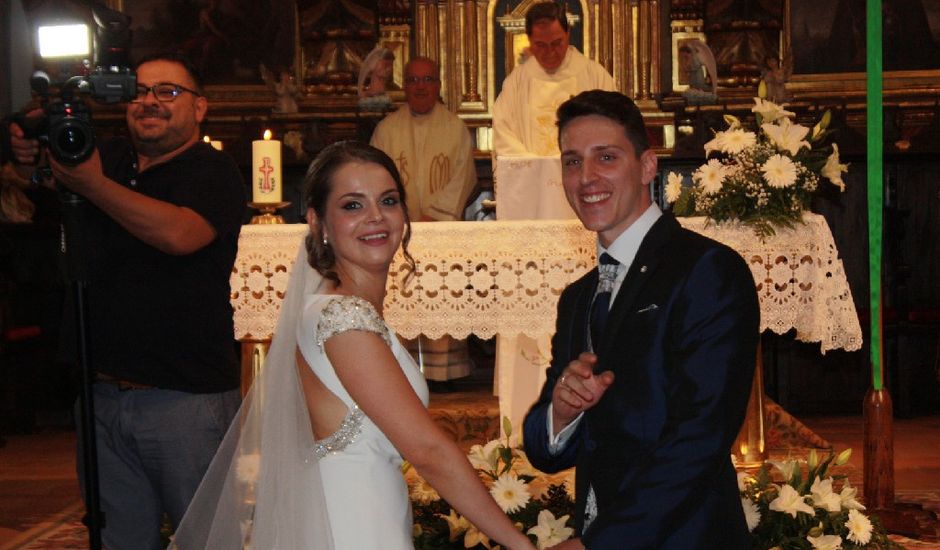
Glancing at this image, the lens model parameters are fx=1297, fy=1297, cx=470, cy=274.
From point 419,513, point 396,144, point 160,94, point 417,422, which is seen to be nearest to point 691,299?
point 417,422

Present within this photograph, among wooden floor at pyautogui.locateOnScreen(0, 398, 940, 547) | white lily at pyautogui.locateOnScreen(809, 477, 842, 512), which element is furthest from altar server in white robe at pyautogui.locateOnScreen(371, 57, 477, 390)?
white lily at pyautogui.locateOnScreen(809, 477, 842, 512)

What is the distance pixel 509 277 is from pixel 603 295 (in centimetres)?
308

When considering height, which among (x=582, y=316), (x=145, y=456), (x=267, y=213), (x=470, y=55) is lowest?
(x=145, y=456)

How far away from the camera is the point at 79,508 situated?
256 inches

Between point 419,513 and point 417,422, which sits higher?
point 417,422

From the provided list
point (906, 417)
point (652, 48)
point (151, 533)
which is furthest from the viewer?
point (652, 48)

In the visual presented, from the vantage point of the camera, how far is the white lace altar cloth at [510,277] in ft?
18.5

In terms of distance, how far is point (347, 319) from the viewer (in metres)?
2.48

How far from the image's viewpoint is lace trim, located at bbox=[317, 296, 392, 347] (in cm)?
247

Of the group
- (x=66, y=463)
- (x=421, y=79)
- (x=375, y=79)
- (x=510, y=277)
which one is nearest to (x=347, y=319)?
(x=510, y=277)

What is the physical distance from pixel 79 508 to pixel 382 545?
14.4 ft

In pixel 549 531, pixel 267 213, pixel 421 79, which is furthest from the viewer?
pixel 421 79

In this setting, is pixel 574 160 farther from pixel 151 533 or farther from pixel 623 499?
pixel 151 533

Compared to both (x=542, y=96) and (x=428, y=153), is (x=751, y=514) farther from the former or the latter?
(x=428, y=153)
